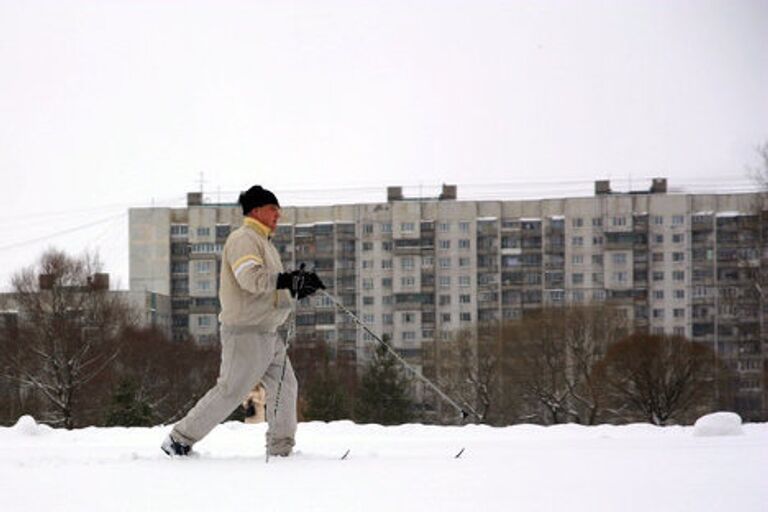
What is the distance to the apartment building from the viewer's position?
91750mm

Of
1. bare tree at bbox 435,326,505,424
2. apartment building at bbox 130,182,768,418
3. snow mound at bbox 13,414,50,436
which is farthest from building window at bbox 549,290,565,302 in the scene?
snow mound at bbox 13,414,50,436

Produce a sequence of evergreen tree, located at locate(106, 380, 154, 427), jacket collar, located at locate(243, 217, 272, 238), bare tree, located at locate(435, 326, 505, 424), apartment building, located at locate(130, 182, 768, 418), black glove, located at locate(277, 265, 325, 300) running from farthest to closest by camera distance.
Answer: apartment building, located at locate(130, 182, 768, 418), bare tree, located at locate(435, 326, 505, 424), evergreen tree, located at locate(106, 380, 154, 427), jacket collar, located at locate(243, 217, 272, 238), black glove, located at locate(277, 265, 325, 300)

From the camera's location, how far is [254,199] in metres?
7.41

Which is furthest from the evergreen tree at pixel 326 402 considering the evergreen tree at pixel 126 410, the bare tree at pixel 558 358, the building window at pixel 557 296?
the building window at pixel 557 296

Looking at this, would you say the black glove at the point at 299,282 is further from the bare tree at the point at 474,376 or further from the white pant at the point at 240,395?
the bare tree at the point at 474,376

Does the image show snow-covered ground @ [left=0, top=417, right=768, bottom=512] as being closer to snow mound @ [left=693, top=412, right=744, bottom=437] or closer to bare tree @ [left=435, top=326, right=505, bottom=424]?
snow mound @ [left=693, top=412, right=744, bottom=437]

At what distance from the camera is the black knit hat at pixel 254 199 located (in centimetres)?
741

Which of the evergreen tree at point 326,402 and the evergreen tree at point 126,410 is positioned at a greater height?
the evergreen tree at point 126,410

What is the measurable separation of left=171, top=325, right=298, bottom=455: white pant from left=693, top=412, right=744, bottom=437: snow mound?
3.42m

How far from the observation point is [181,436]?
712cm

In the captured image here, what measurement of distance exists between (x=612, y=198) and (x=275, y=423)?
8747 cm

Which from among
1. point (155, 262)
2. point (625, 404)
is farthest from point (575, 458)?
point (155, 262)

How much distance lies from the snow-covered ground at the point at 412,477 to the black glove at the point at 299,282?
0.95m

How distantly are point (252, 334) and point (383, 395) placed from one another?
57.4 metres
